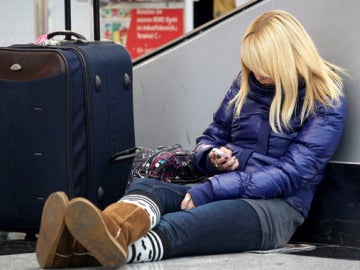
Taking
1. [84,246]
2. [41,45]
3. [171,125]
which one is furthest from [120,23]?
[84,246]

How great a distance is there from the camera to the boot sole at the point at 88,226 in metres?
4.01

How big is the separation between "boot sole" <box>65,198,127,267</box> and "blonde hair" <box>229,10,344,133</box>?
0.96 m

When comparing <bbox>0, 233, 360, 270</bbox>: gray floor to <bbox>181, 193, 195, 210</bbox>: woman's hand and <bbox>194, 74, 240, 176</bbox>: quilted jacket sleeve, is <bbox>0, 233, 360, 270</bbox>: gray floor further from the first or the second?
<bbox>194, 74, 240, 176</bbox>: quilted jacket sleeve

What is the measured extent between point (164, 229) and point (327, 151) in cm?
72

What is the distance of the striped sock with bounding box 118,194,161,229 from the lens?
433 cm

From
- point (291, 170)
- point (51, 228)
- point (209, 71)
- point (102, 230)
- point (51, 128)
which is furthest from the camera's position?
point (209, 71)

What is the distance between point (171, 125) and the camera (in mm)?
5809

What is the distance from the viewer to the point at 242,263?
435 centimetres

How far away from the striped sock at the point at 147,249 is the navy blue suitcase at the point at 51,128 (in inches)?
25.7

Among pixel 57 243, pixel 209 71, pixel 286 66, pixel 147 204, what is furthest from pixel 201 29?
pixel 57 243

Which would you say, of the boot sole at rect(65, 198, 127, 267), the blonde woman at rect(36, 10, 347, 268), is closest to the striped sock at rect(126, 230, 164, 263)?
the blonde woman at rect(36, 10, 347, 268)

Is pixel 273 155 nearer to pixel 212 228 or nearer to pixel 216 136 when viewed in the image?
pixel 216 136

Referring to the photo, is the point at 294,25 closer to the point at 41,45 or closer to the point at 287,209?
the point at 287,209

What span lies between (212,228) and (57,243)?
60 cm
